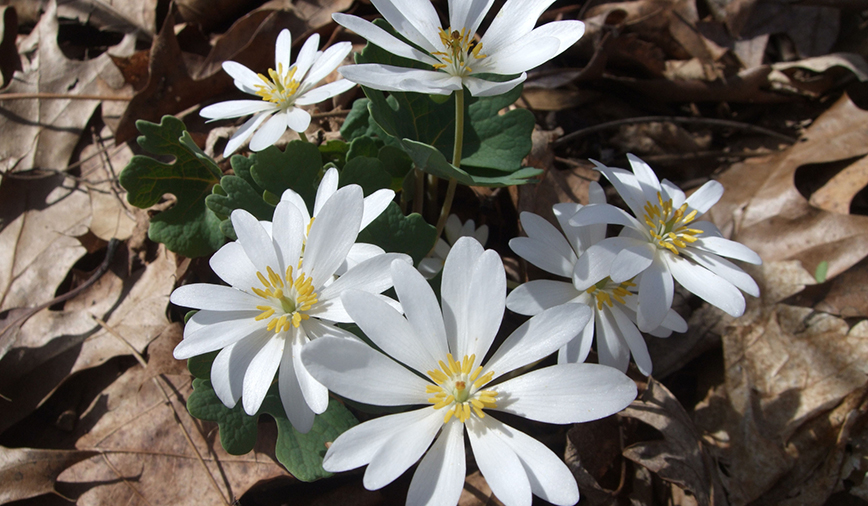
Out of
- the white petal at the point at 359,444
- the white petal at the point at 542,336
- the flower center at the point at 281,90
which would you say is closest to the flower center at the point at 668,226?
the white petal at the point at 542,336

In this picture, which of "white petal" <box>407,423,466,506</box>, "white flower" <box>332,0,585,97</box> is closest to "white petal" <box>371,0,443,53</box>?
"white flower" <box>332,0,585,97</box>

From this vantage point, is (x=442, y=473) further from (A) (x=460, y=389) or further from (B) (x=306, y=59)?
(B) (x=306, y=59)

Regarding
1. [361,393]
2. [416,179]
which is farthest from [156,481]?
[416,179]

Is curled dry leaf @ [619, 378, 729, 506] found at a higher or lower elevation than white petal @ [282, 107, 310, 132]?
lower

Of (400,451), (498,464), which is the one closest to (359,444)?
(400,451)

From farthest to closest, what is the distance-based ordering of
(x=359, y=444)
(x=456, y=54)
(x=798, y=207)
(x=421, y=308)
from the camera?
(x=798, y=207)
(x=456, y=54)
(x=421, y=308)
(x=359, y=444)

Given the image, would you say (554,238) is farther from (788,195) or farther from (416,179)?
(788,195)

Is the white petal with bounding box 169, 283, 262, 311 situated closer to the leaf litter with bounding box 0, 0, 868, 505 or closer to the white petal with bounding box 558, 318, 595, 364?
the leaf litter with bounding box 0, 0, 868, 505
